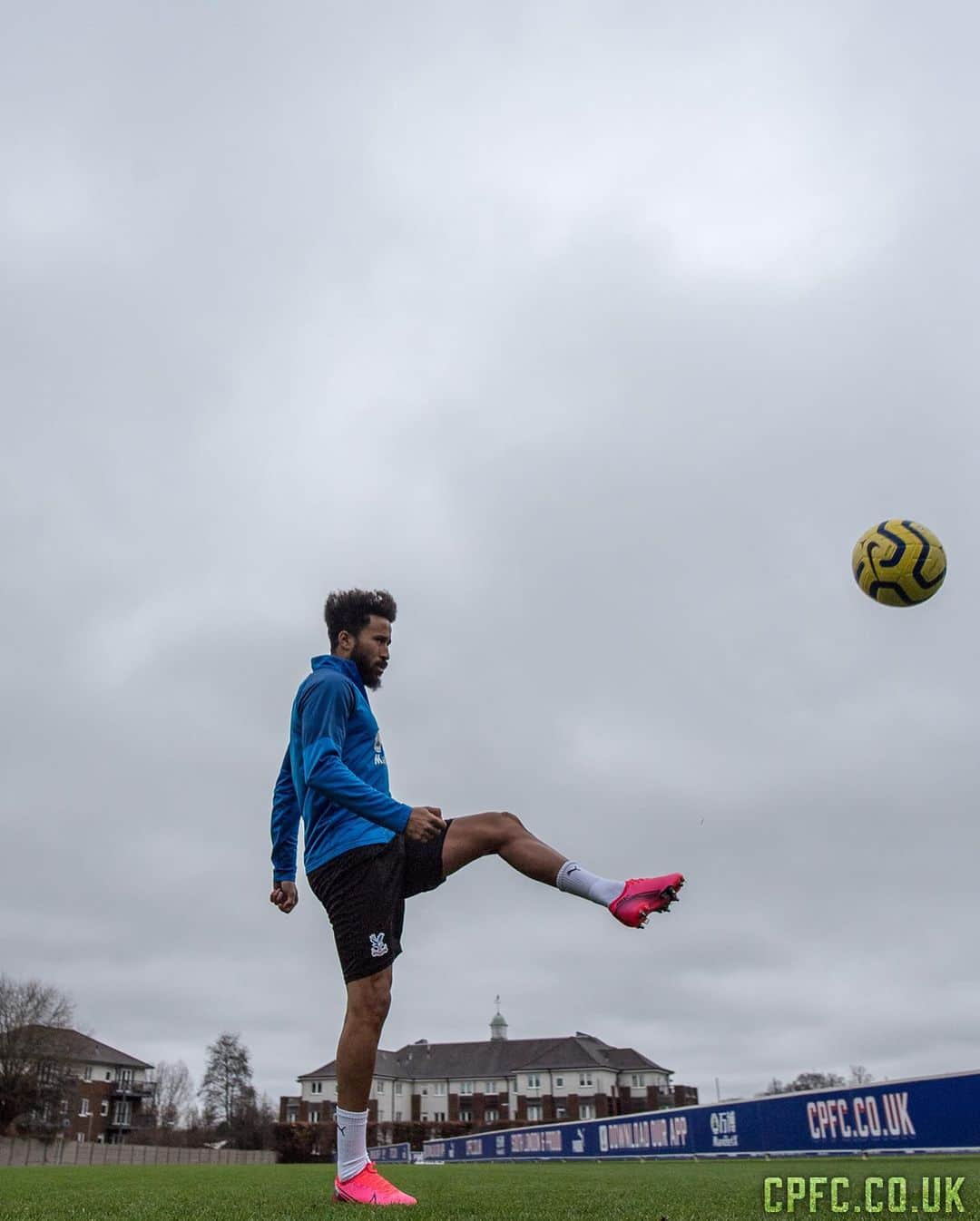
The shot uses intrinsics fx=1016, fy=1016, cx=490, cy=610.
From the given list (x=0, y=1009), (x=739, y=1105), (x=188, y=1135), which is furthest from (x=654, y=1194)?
(x=188, y=1135)

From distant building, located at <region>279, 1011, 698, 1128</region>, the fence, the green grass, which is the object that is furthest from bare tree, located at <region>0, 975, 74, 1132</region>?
the green grass

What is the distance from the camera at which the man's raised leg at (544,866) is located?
4328mm

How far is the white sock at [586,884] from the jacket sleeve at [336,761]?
2.57ft

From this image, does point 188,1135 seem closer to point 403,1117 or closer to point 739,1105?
point 403,1117

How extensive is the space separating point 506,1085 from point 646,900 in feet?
398

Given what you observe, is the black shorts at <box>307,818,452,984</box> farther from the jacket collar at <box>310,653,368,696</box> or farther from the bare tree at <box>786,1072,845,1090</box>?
the bare tree at <box>786,1072,845,1090</box>

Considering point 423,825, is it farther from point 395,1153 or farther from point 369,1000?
point 395,1153

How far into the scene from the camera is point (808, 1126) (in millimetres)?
20641

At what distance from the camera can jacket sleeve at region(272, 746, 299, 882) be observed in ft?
19.8

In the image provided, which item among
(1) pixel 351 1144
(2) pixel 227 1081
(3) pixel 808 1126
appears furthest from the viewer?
(2) pixel 227 1081

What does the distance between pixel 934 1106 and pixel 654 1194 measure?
12.4 m

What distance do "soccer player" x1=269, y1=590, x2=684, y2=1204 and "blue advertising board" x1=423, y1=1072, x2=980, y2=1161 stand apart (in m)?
13.4

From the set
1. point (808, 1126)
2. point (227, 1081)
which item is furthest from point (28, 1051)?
point (808, 1126)

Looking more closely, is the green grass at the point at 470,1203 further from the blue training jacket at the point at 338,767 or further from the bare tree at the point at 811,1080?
the bare tree at the point at 811,1080
